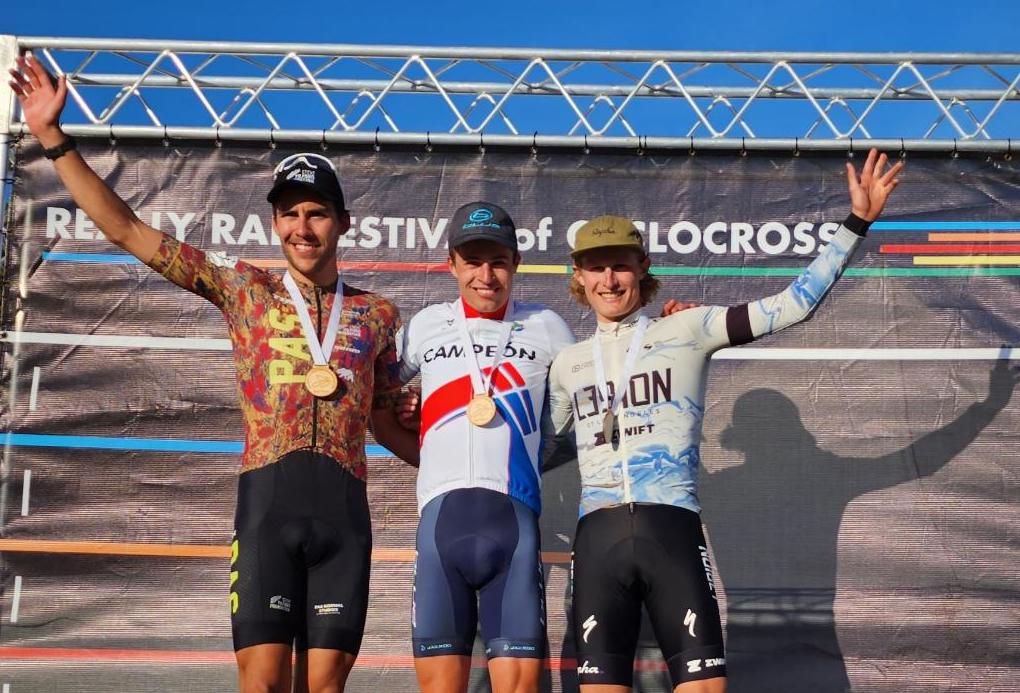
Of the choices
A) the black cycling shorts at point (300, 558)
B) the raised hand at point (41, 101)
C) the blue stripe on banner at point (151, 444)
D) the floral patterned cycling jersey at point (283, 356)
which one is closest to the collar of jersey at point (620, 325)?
the floral patterned cycling jersey at point (283, 356)

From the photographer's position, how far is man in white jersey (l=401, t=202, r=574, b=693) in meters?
3.37

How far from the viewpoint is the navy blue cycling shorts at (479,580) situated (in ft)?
11.1

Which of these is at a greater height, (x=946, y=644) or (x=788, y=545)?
(x=788, y=545)

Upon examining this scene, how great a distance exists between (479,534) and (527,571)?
0.19 metres

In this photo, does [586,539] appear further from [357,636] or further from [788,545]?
[788,545]

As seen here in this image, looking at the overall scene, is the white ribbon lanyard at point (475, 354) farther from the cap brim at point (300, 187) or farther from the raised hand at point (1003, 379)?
the raised hand at point (1003, 379)

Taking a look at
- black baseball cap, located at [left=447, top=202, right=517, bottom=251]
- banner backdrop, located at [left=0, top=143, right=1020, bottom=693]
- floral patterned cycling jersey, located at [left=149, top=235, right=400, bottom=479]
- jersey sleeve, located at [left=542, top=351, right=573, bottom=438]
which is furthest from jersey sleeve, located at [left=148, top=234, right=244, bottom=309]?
banner backdrop, located at [left=0, top=143, right=1020, bottom=693]

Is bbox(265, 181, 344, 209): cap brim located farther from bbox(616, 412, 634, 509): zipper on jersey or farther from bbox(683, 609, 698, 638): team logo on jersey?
bbox(683, 609, 698, 638): team logo on jersey

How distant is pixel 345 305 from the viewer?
3727 millimetres

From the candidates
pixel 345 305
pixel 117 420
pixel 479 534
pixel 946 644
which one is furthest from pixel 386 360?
pixel 946 644

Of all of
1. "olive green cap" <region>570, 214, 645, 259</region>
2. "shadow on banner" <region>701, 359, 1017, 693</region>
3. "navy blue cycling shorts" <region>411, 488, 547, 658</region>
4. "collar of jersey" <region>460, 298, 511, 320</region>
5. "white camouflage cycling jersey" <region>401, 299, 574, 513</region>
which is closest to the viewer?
"navy blue cycling shorts" <region>411, 488, 547, 658</region>

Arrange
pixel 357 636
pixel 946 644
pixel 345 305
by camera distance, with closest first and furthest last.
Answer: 1. pixel 357 636
2. pixel 345 305
3. pixel 946 644

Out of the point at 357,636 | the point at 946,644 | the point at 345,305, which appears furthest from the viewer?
the point at 946,644

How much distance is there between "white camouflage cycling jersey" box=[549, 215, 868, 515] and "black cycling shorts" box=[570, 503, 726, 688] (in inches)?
3.4
